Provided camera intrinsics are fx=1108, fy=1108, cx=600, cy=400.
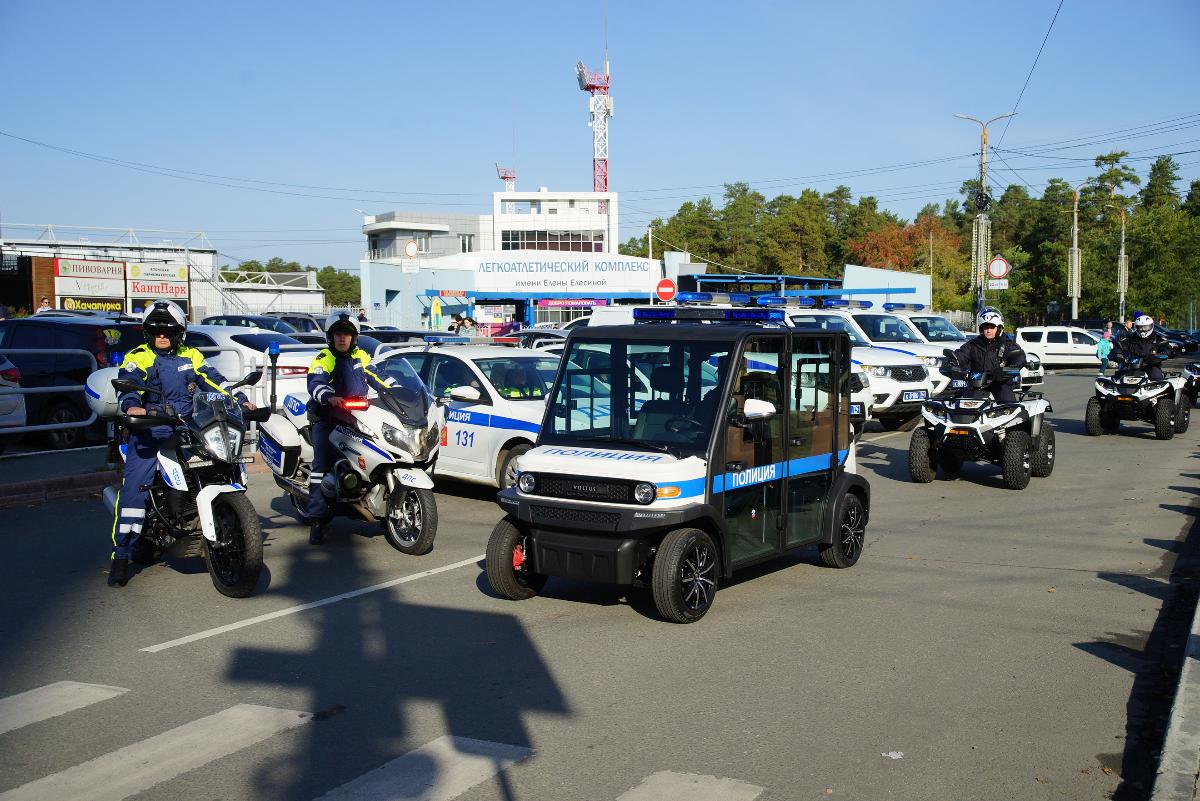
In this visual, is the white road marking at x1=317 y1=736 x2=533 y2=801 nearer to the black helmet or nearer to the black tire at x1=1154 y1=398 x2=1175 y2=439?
the black helmet

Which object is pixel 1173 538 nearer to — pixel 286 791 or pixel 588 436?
pixel 588 436

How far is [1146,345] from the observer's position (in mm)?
18188

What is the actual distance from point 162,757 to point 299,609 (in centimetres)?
265

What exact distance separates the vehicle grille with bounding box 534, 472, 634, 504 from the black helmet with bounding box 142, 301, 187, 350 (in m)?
2.89

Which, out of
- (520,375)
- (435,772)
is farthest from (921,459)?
(435,772)

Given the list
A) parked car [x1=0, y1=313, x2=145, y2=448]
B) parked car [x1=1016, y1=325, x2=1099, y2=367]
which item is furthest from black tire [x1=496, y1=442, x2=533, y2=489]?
parked car [x1=1016, y1=325, x2=1099, y2=367]

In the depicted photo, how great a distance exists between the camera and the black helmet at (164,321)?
794 centimetres

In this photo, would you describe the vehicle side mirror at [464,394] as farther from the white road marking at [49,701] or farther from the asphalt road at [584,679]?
the white road marking at [49,701]

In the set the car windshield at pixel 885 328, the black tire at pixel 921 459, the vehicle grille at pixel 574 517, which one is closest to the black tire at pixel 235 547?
the vehicle grille at pixel 574 517

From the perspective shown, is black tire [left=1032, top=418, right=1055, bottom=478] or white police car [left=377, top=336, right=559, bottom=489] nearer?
white police car [left=377, top=336, right=559, bottom=489]

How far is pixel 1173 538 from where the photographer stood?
33.5 feet

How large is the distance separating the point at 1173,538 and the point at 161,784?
29.6 ft

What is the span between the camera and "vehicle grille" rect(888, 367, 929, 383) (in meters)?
18.3

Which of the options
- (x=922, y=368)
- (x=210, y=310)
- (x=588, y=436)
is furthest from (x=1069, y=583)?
(x=210, y=310)
